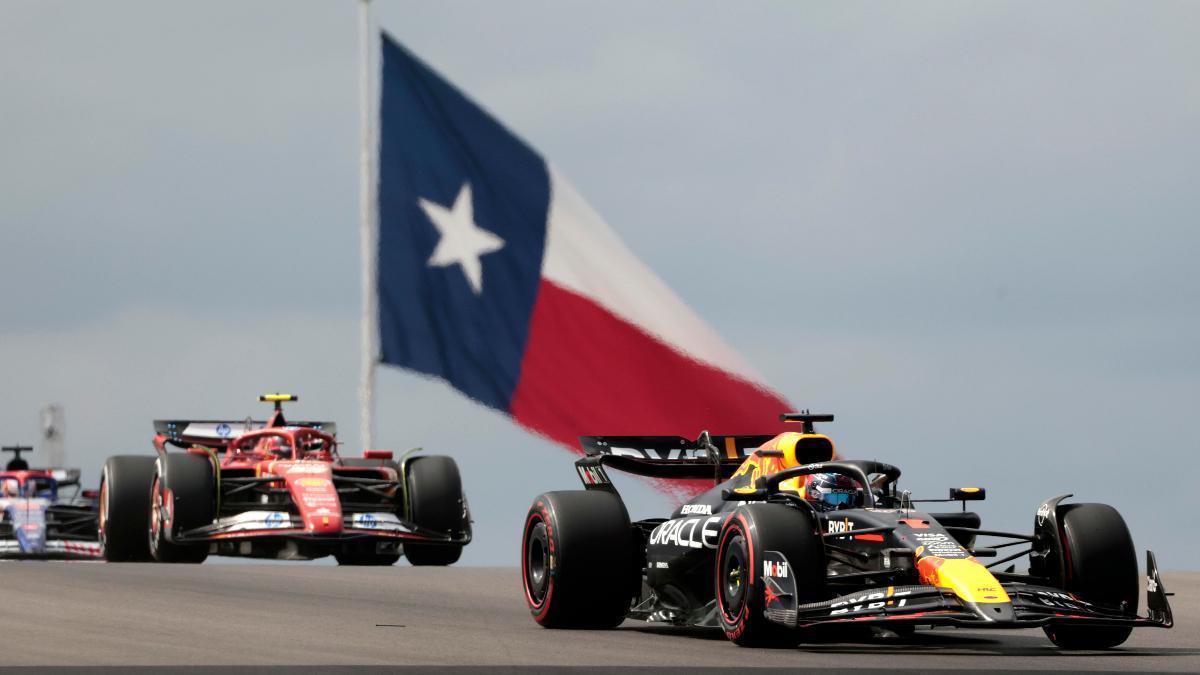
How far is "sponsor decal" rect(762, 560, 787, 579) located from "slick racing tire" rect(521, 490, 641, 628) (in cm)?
245

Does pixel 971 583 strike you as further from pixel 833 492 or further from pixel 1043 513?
pixel 833 492

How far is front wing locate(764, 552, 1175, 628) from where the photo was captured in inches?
482

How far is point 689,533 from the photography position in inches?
575

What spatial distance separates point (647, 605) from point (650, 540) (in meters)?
0.48

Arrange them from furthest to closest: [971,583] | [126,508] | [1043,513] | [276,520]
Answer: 1. [126,508]
2. [276,520]
3. [1043,513]
4. [971,583]

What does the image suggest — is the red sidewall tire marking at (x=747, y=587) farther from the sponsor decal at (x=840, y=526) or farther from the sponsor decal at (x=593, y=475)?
the sponsor decal at (x=593, y=475)

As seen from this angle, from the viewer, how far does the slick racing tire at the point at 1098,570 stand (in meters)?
13.5

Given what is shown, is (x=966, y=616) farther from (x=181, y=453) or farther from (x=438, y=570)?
(x=181, y=453)

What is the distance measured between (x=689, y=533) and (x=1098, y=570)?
2.86m

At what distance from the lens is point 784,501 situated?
45.0 feet

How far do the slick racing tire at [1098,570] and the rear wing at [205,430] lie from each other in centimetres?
1815

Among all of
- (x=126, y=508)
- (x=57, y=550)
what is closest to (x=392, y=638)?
(x=126, y=508)

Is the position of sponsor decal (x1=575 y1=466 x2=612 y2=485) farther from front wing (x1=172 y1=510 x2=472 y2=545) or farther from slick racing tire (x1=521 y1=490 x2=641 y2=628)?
front wing (x1=172 y1=510 x2=472 y2=545)

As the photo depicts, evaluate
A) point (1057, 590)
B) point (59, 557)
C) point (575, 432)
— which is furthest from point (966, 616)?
point (59, 557)
